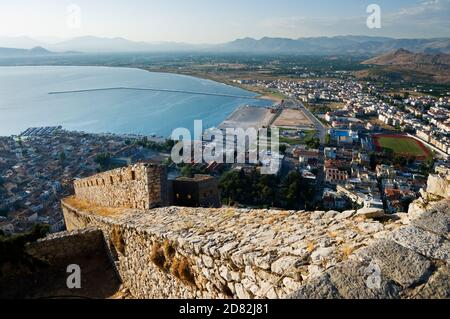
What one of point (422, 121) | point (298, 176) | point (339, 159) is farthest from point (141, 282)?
point (422, 121)

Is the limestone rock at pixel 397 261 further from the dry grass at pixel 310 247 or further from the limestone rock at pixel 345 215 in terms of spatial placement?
the limestone rock at pixel 345 215

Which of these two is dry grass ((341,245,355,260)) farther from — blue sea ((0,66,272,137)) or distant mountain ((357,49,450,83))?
distant mountain ((357,49,450,83))

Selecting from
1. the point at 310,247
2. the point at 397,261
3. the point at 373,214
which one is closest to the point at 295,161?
the point at 373,214

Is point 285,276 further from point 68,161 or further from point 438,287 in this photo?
point 68,161

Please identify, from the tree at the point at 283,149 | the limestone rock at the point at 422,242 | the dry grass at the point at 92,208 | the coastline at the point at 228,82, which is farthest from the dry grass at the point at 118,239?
the coastline at the point at 228,82

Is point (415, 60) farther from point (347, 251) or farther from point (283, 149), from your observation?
point (347, 251)

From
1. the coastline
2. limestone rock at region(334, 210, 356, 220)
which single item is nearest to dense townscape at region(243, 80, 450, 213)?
the coastline
